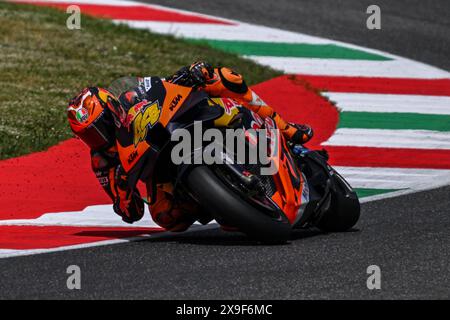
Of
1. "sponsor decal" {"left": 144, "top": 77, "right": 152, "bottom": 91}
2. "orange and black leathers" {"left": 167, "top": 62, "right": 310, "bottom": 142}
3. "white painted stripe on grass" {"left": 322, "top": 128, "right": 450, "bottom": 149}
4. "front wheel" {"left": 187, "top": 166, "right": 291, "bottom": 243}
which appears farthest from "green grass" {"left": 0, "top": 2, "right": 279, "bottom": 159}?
"front wheel" {"left": 187, "top": 166, "right": 291, "bottom": 243}

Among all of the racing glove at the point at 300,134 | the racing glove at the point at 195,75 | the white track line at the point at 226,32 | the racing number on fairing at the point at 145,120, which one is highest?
the white track line at the point at 226,32

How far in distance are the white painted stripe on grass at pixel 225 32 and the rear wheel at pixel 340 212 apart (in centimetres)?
768

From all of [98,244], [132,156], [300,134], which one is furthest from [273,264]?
[300,134]

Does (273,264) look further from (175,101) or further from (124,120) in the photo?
(124,120)

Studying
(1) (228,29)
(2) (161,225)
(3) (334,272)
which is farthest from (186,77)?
(1) (228,29)

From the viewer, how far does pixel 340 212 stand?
942 centimetres

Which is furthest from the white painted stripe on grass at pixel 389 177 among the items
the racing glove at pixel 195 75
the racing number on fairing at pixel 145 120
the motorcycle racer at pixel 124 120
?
the racing number on fairing at pixel 145 120

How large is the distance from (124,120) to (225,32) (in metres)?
8.69

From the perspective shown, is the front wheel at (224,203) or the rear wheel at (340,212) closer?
the front wheel at (224,203)

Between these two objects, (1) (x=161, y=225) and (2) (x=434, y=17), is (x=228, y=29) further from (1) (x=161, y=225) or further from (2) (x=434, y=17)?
(1) (x=161, y=225)

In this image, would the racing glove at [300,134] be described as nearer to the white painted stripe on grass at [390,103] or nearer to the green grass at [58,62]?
the green grass at [58,62]

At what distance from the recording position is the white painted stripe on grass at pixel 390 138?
12.5 meters

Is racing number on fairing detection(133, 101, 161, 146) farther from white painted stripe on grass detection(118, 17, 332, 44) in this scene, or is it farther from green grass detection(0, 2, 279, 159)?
white painted stripe on grass detection(118, 17, 332, 44)
